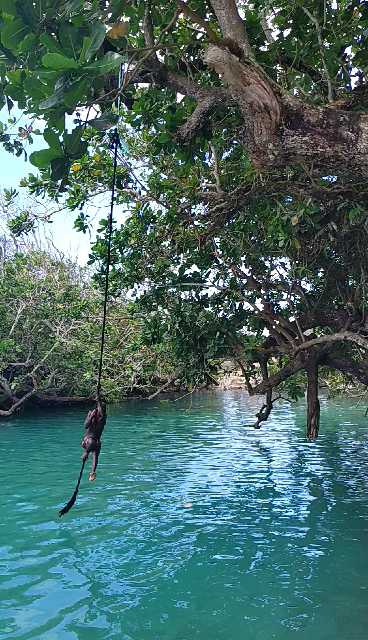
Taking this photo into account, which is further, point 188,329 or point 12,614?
point 188,329

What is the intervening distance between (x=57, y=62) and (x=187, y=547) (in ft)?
21.7

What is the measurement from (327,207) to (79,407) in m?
26.2

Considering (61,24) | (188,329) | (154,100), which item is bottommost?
(188,329)

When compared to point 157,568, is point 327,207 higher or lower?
higher

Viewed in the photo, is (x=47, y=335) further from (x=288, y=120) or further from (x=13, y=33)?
(x=13, y=33)

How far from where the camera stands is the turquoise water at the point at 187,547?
5242mm

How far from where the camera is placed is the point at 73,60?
2387 mm

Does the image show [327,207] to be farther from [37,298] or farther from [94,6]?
[37,298]

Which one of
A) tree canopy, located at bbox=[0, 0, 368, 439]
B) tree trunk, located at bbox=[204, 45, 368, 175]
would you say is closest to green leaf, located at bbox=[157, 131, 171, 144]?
tree canopy, located at bbox=[0, 0, 368, 439]

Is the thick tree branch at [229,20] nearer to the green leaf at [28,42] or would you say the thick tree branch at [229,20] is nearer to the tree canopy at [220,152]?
the tree canopy at [220,152]

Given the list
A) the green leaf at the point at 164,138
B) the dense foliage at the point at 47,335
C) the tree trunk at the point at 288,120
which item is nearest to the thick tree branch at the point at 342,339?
the green leaf at the point at 164,138

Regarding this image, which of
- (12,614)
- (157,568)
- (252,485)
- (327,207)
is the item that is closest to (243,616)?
(157,568)

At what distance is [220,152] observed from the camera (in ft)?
25.7

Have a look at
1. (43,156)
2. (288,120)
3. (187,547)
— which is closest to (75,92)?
(43,156)
